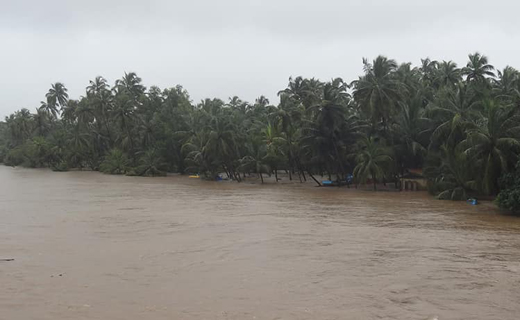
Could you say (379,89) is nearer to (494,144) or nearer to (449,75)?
(494,144)

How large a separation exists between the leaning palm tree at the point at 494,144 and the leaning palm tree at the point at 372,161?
934 centimetres

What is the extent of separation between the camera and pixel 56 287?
968cm

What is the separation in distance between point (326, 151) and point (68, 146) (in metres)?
42.5

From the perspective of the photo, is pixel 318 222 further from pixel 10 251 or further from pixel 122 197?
pixel 122 197

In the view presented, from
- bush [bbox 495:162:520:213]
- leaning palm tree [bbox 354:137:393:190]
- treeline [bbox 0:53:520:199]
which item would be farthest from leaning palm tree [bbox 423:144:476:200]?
leaning palm tree [bbox 354:137:393:190]

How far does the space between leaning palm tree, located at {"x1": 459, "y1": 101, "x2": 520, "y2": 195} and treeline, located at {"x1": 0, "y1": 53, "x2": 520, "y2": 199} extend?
57 millimetres

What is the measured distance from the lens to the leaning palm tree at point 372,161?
34.5 meters

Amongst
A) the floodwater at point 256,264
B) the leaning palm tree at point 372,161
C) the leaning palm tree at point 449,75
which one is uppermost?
the leaning palm tree at point 449,75

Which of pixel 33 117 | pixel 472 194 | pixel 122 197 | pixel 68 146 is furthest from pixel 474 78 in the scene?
pixel 33 117

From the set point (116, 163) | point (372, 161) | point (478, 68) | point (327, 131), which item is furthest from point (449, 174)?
point (116, 163)

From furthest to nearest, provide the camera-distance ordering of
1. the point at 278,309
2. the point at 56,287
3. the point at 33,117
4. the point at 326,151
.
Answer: the point at 33,117 < the point at 326,151 < the point at 56,287 < the point at 278,309

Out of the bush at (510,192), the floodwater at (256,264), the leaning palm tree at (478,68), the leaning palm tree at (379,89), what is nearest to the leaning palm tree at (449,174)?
the bush at (510,192)

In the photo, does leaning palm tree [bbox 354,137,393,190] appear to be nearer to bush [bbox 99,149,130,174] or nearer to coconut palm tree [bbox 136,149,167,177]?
coconut palm tree [bbox 136,149,167,177]

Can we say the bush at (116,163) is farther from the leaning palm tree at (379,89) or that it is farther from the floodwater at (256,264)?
the floodwater at (256,264)
